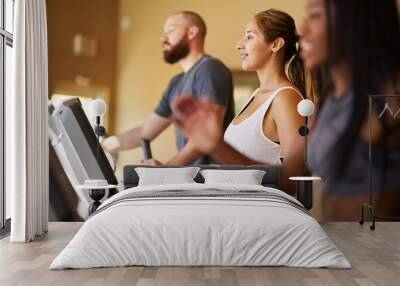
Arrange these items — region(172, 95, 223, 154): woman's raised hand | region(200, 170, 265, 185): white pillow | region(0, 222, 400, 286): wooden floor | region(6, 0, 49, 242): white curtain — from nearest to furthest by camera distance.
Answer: region(0, 222, 400, 286): wooden floor < region(6, 0, 49, 242): white curtain < region(200, 170, 265, 185): white pillow < region(172, 95, 223, 154): woman's raised hand

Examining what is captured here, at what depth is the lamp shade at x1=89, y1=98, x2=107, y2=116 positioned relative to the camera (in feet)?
25.1

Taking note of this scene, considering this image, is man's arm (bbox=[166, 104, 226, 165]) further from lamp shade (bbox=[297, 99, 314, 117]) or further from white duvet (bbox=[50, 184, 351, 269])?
white duvet (bbox=[50, 184, 351, 269])

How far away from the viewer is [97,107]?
7637 millimetres

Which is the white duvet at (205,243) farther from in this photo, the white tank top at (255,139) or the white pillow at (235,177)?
the white tank top at (255,139)

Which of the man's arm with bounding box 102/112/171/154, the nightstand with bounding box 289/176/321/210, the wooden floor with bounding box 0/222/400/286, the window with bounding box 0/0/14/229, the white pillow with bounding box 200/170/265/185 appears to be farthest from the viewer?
the man's arm with bounding box 102/112/171/154

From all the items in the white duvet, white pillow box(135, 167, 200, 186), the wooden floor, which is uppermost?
white pillow box(135, 167, 200, 186)

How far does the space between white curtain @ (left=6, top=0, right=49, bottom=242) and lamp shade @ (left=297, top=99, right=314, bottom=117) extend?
9.59ft

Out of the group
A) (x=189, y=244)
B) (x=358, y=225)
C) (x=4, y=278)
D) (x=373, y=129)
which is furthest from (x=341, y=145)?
(x=4, y=278)

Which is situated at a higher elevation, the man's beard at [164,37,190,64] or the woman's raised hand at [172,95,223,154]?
the man's beard at [164,37,190,64]

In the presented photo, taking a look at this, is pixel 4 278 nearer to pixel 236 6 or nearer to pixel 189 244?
pixel 189 244

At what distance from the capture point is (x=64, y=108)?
312 inches

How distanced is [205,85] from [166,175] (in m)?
1.34

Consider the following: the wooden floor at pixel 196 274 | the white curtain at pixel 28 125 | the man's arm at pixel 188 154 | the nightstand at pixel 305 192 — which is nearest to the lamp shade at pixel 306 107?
the nightstand at pixel 305 192

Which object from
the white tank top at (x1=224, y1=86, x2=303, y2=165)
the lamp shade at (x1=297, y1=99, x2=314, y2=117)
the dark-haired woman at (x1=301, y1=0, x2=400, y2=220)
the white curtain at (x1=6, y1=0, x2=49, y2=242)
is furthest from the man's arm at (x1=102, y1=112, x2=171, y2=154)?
the dark-haired woman at (x1=301, y1=0, x2=400, y2=220)
